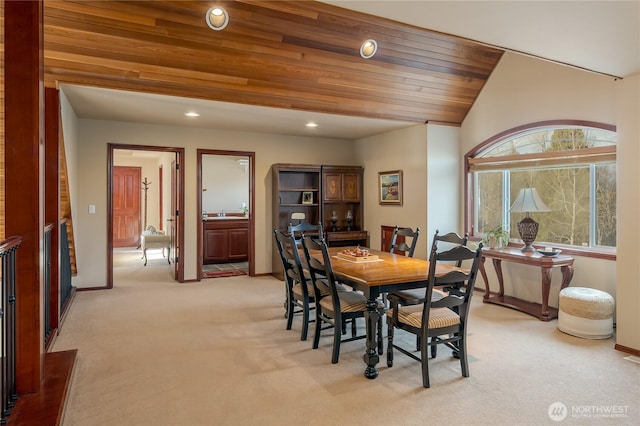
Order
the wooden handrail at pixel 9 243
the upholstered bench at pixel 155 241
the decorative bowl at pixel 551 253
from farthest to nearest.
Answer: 1. the upholstered bench at pixel 155 241
2. the decorative bowl at pixel 551 253
3. the wooden handrail at pixel 9 243

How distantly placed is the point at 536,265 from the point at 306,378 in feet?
9.07

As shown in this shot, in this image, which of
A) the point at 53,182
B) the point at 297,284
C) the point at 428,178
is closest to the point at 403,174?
the point at 428,178

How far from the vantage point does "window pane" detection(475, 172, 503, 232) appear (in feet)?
17.9

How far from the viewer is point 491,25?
102 inches

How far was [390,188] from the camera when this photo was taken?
6.50 meters

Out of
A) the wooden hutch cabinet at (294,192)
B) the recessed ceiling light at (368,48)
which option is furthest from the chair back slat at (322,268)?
the wooden hutch cabinet at (294,192)

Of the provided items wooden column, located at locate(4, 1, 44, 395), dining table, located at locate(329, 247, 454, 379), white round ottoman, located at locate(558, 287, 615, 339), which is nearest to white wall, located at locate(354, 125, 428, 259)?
white round ottoman, located at locate(558, 287, 615, 339)

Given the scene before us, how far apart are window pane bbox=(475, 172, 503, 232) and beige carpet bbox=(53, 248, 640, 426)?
155cm

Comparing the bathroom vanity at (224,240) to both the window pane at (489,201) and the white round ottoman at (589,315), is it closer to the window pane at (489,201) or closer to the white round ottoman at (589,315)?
the window pane at (489,201)

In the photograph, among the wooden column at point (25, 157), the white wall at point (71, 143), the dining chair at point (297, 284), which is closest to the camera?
the wooden column at point (25, 157)

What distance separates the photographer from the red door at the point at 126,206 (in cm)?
1023

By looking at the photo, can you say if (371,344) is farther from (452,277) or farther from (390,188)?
(390,188)

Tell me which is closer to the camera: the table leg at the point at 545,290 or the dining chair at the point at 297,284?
the dining chair at the point at 297,284

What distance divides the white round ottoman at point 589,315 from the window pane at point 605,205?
775 mm
